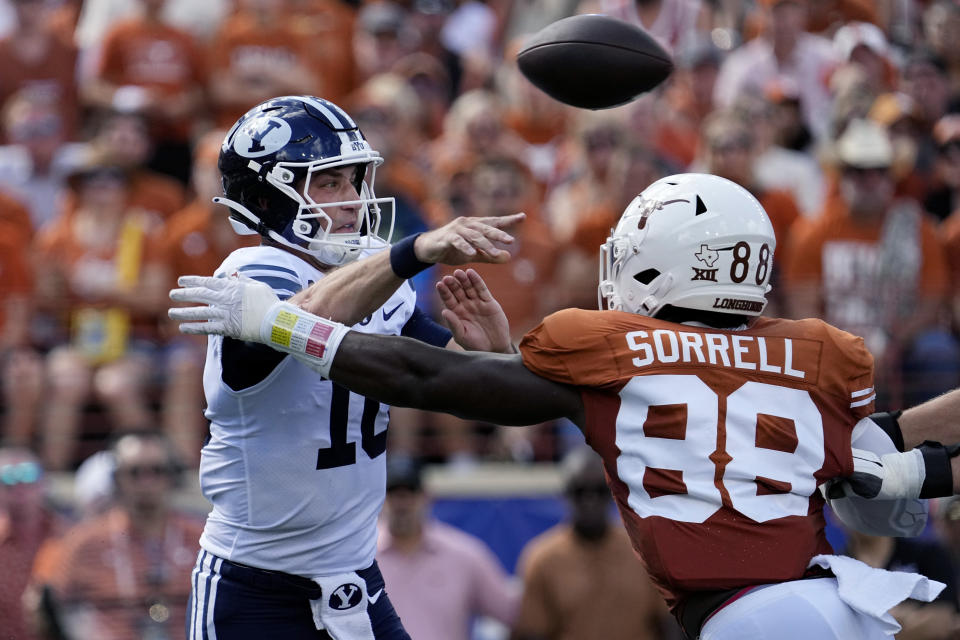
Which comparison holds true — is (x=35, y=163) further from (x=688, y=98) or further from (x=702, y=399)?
(x=702, y=399)

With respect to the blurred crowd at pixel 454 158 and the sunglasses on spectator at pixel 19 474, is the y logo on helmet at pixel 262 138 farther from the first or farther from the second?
the blurred crowd at pixel 454 158

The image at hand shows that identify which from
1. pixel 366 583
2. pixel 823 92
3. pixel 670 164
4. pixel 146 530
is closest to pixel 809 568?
pixel 366 583

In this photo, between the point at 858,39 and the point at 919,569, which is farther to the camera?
the point at 858,39

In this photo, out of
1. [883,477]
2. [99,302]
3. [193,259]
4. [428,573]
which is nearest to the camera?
[883,477]

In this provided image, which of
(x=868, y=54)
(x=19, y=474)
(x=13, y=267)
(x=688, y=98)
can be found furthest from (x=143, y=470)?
(x=868, y=54)

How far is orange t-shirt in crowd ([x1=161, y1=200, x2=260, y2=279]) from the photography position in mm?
8188

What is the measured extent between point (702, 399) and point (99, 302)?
4943 millimetres

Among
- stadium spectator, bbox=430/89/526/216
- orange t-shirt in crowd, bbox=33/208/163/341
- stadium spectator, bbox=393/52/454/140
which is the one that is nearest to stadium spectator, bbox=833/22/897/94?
stadium spectator, bbox=430/89/526/216

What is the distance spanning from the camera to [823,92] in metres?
9.84

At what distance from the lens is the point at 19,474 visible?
7051 millimetres

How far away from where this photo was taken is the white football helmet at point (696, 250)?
387 cm

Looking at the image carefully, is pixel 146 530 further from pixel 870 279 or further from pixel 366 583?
pixel 870 279

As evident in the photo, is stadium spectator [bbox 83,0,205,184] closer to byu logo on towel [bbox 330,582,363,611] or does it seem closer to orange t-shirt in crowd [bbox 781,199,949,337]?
orange t-shirt in crowd [bbox 781,199,949,337]

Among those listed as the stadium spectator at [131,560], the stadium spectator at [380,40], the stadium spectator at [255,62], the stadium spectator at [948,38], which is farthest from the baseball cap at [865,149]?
the stadium spectator at [131,560]
